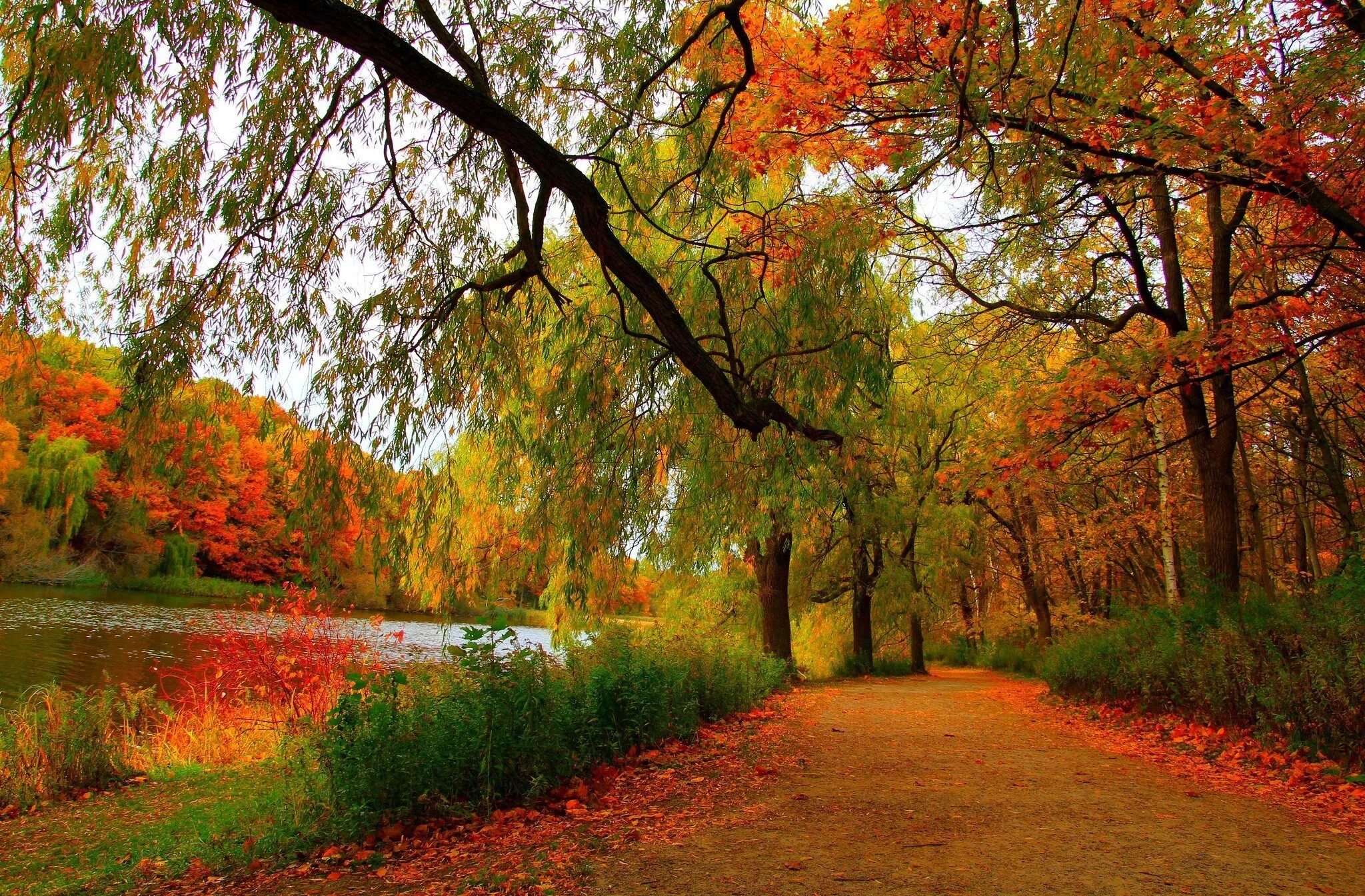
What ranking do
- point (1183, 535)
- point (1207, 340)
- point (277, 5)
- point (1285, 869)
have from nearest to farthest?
point (277, 5) < point (1285, 869) < point (1207, 340) < point (1183, 535)

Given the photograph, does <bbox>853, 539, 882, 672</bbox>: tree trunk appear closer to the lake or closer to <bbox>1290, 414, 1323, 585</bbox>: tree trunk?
the lake

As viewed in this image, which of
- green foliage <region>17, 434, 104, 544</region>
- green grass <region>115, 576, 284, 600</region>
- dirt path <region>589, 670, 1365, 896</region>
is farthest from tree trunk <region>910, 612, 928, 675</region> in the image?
green grass <region>115, 576, 284, 600</region>

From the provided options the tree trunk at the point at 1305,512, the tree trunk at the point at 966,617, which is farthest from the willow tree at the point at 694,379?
the tree trunk at the point at 966,617

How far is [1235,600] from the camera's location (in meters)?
7.22

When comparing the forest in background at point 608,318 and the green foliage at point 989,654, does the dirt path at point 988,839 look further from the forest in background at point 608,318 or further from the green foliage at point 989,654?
the green foliage at point 989,654

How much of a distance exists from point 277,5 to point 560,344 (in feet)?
9.94

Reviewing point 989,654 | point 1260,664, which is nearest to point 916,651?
point 989,654

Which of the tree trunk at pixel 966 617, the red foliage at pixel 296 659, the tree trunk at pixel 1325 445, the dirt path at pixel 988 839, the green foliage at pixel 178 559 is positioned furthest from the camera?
the green foliage at pixel 178 559

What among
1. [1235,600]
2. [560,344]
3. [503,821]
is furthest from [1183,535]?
[503,821]

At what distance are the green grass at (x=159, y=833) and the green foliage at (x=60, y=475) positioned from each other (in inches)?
628

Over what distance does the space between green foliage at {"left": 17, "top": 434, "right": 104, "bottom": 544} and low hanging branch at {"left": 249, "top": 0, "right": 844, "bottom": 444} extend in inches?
783

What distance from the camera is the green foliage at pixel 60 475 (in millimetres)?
19266

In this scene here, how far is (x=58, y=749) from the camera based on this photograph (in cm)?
670

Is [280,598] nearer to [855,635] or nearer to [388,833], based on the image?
[388,833]
